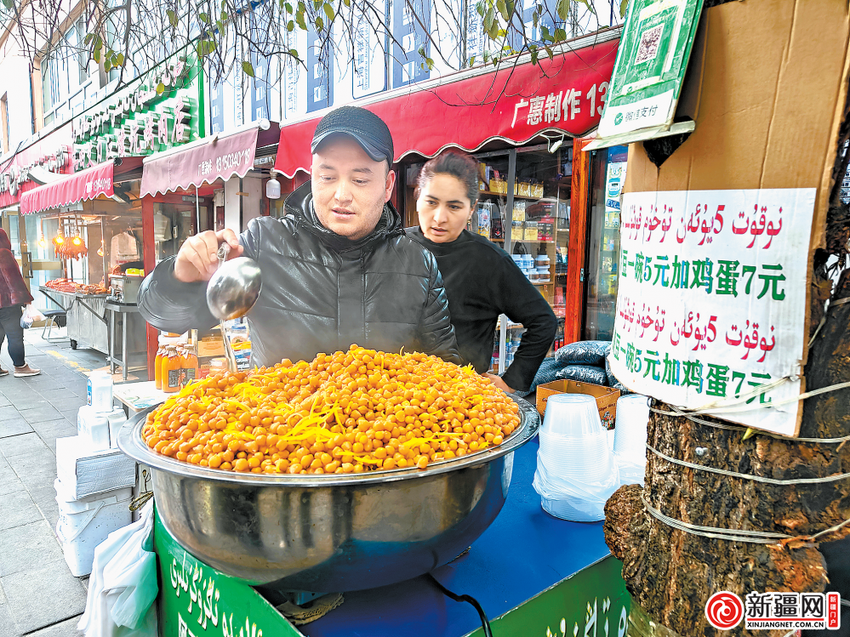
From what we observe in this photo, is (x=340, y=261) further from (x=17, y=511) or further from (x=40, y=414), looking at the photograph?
(x=40, y=414)

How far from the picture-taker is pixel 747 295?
A: 33.0 inches

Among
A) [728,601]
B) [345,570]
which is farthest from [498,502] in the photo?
[728,601]

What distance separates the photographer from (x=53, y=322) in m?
11.2

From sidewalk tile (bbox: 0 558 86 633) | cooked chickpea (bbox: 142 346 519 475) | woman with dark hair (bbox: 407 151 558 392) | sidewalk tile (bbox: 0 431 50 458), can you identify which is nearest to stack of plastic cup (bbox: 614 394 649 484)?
cooked chickpea (bbox: 142 346 519 475)

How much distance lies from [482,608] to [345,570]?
14.2 inches

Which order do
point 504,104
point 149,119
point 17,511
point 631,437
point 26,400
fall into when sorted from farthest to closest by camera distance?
point 149,119, point 26,400, point 17,511, point 504,104, point 631,437

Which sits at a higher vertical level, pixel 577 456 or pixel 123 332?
pixel 577 456

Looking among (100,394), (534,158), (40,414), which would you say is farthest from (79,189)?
(534,158)

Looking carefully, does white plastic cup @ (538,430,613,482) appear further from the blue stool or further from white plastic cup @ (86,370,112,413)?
the blue stool

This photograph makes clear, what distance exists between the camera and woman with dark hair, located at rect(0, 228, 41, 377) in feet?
22.0

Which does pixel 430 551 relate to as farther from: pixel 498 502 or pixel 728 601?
pixel 728 601

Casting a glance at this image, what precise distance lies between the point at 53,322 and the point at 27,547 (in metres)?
9.93

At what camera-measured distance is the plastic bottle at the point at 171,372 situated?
4035 mm

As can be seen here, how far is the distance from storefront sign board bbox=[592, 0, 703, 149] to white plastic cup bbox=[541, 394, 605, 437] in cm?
88
